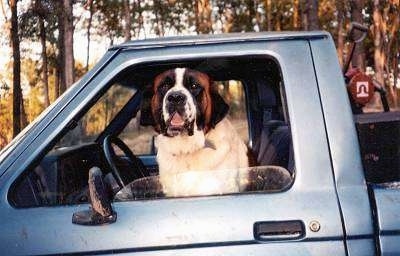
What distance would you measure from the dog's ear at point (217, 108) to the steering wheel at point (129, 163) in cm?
49

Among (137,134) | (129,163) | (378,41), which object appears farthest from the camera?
(378,41)

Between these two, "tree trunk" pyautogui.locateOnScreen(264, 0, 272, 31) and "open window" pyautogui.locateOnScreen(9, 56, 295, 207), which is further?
"tree trunk" pyautogui.locateOnScreen(264, 0, 272, 31)

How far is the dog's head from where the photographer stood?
276 cm

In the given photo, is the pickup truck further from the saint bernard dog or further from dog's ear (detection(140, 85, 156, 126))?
dog's ear (detection(140, 85, 156, 126))

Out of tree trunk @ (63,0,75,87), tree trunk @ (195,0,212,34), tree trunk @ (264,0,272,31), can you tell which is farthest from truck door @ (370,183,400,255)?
tree trunk @ (264,0,272,31)

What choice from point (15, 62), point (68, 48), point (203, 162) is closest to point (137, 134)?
point (203, 162)

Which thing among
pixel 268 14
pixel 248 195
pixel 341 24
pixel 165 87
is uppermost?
pixel 268 14

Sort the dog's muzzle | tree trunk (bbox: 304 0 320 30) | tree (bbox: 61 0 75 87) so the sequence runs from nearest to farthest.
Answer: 1. the dog's muzzle
2. tree (bbox: 61 0 75 87)
3. tree trunk (bbox: 304 0 320 30)

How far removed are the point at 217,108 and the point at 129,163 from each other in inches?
29.0

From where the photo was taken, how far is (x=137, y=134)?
3.95m

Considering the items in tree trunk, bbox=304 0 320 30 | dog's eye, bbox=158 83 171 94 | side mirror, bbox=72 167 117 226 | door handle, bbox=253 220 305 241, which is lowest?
door handle, bbox=253 220 305 241

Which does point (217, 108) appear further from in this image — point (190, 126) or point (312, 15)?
point (312, 15)

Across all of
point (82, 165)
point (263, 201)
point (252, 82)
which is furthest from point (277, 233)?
point (252, 82)

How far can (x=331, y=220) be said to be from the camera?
6.82 feet
